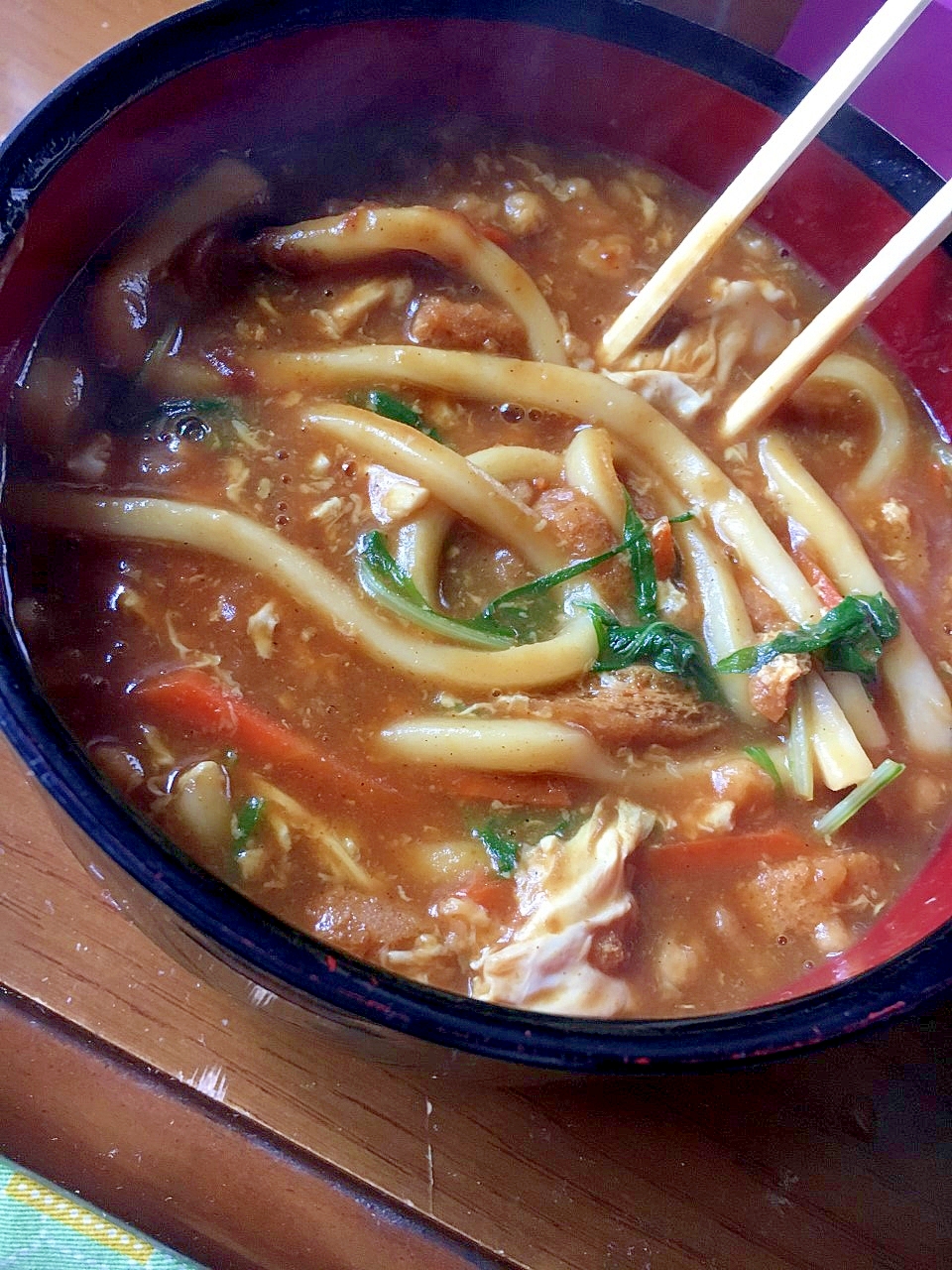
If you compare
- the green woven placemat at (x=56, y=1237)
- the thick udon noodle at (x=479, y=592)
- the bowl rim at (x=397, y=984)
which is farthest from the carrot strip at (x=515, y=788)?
the green woven placemat at (x=56, y=1237)

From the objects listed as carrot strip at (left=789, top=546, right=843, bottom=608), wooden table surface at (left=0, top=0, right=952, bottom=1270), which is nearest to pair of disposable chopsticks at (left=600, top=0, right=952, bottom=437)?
carrot strip at (left=789, top=546, right=843, bottom=608)

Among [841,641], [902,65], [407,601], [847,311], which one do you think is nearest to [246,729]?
[407,601]

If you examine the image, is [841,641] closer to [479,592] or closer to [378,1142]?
[479,592]

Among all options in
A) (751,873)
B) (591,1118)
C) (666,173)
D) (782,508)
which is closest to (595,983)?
(591,1118)

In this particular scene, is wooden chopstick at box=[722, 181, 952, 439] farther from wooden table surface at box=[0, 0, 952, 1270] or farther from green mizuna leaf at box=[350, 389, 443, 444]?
wooden table surface at box=[0, 0, 952, 1270]

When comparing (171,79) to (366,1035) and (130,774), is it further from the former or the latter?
(366,1035)

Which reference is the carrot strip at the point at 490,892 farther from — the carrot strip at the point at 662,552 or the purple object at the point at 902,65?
the purple object at the point at 902,65
